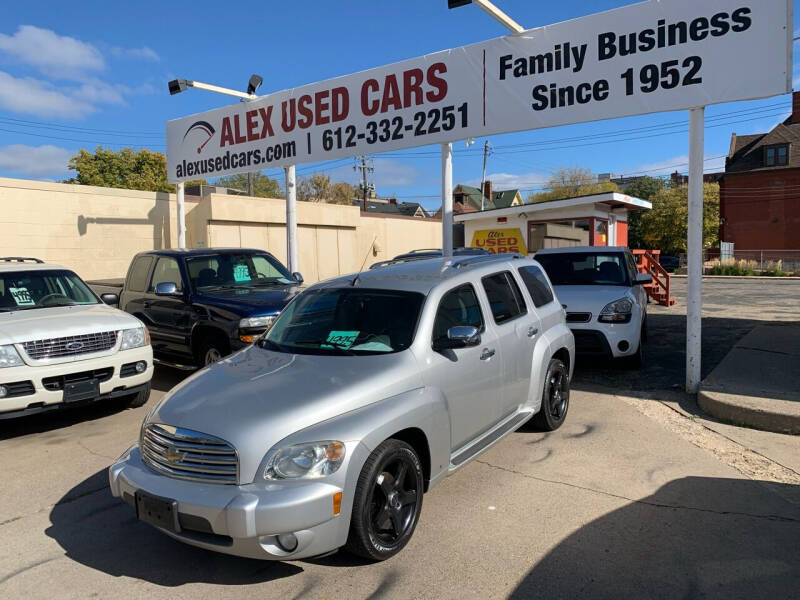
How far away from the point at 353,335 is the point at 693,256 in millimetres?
4717

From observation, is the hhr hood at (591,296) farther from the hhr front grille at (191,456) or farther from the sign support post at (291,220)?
the hhr front grille at (191,456)

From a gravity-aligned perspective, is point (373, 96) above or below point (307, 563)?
above

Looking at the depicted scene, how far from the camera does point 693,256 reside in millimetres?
7023

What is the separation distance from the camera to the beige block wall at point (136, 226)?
1334 centimetres

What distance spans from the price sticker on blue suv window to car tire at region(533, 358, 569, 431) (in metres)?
5.81

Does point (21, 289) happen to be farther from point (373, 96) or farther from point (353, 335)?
point (373, 96)

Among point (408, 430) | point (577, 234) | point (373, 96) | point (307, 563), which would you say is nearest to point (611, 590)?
point (408, 430)

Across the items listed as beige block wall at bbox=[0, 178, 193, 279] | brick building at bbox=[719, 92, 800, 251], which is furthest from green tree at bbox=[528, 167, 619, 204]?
beige block wall at bbox=[0, 178, 193, 279]

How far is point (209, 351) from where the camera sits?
766 centimetres

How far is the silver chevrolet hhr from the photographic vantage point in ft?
10.2

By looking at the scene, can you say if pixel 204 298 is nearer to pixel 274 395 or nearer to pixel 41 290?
pixel 41 290

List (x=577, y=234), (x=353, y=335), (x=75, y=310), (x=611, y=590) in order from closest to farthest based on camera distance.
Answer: (x=611, y=590)
(x=353, y=335)
(x=75, y=310)
(x=577, y=234)

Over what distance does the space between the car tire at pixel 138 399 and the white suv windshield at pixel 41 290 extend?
4.38 feet

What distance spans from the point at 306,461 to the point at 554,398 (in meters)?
3.36
